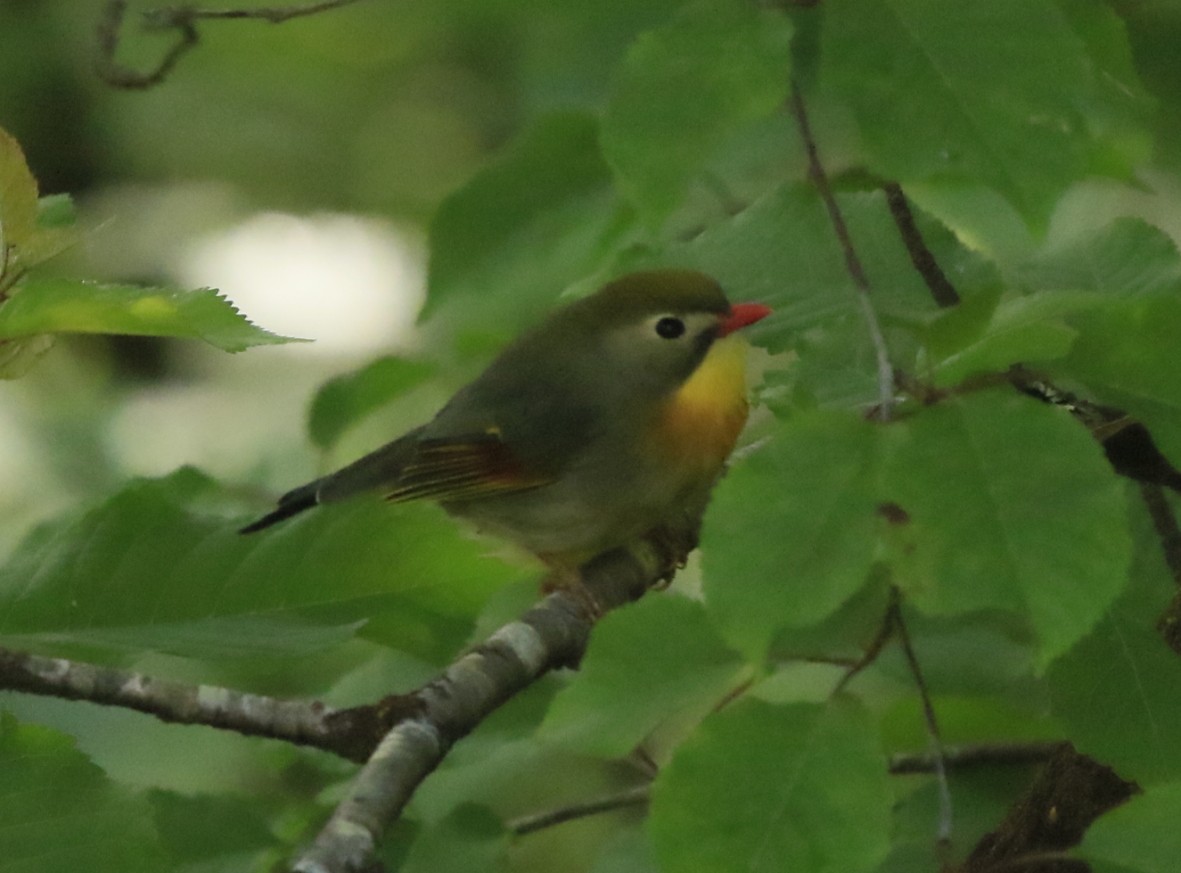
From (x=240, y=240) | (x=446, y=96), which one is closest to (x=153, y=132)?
(x=240, y=240)

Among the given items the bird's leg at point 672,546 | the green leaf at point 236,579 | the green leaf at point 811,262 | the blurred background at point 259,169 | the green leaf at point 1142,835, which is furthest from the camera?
the blurred background at point 259,169

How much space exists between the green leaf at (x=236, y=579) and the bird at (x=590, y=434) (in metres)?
0.56

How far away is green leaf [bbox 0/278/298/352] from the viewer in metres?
1.31

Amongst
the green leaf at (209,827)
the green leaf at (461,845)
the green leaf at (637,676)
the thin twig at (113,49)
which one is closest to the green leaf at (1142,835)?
the green leaf at (637,676)

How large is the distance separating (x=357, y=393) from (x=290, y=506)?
211 mm

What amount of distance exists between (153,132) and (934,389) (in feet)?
23.3

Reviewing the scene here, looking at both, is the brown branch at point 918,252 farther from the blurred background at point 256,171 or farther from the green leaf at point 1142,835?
the blurred background at point 256,171

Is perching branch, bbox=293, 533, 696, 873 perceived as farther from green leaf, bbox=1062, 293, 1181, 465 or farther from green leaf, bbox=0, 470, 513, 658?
green leaf, bbox=1062, 293, 1181, 465

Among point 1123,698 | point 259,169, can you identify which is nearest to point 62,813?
point 1123,698

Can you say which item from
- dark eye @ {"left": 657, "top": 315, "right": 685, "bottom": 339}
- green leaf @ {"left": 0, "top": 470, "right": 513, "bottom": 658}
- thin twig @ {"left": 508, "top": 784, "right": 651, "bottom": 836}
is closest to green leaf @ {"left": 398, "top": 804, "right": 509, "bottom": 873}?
thin twig @ {"left": 508, "top": 784, "right": 651, "bottom": 836}

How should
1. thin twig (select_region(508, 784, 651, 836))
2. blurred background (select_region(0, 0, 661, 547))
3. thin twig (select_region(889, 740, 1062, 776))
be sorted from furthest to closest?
blurred background (select_region(0, 0, 661, 547))
thin twig (select_region(508, 784, 651, 836))
thin twig (select_region(889, 740, 1062, 776))

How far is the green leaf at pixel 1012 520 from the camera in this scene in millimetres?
1066

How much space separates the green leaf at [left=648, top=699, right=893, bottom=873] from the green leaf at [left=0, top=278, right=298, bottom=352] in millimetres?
505

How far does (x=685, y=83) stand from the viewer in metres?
1.40
